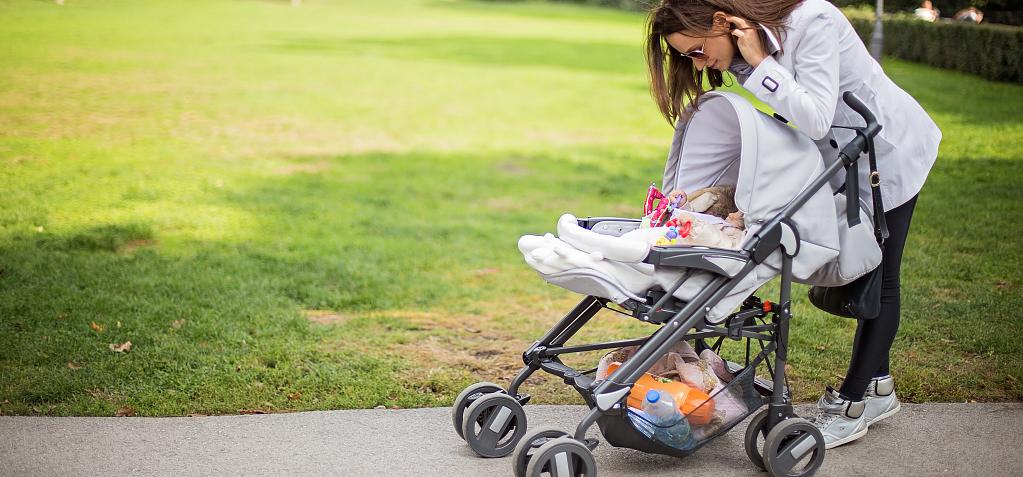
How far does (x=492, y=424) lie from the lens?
3639 mm

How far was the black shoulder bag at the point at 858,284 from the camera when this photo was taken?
3.38 m

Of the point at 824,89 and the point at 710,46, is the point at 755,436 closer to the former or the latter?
the point at 824,89

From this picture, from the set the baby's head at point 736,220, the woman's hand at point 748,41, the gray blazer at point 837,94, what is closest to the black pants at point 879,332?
the gray blazer at point 837,94

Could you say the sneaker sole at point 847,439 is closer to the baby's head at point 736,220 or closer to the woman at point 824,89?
the woman at point 824,89

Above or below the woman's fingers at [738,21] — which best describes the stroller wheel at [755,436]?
below

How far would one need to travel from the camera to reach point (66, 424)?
3906 millimetres

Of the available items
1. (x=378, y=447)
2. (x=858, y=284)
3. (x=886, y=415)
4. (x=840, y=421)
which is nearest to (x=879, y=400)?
(x=886, y=415)

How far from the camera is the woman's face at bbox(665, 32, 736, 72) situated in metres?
3.33

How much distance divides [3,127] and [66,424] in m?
9.11

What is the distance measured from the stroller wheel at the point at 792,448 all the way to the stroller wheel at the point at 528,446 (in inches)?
29.3

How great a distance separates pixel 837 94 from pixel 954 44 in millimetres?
13942

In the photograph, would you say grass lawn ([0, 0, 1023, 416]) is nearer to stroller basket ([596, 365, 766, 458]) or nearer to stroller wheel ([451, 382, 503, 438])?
stroller wheel ([451, 382, 503, 438])

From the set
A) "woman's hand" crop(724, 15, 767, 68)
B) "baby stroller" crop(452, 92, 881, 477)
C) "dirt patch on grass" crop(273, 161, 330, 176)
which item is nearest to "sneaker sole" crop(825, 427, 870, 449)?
"baby stroller" crop(452, 92, 881, 477)

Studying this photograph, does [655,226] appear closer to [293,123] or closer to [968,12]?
[293,123]
